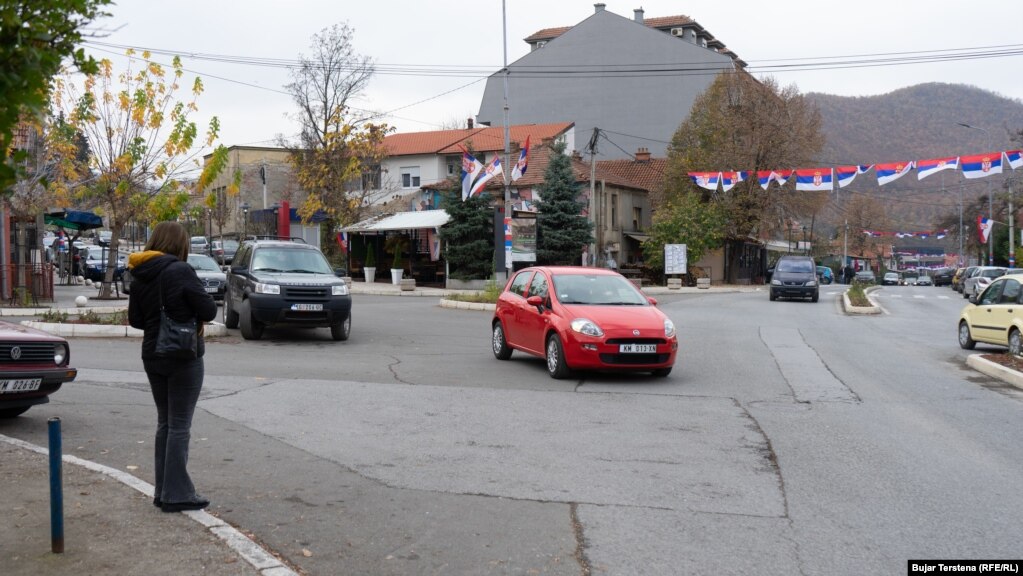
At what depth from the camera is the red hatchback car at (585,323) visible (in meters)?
11.7

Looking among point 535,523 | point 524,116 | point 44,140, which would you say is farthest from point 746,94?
point 535,523

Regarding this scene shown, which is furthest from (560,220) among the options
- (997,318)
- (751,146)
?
(997,318)

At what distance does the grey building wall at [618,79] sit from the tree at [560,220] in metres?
23.6

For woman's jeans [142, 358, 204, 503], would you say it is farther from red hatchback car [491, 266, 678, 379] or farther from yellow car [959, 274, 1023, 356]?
yellow car [959, 274, 1023, 356]

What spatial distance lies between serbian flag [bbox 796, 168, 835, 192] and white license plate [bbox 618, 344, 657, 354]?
90.2 ft

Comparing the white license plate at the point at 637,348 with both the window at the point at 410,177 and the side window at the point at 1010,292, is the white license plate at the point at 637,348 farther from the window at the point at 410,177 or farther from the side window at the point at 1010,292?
the window at the point at 410,177

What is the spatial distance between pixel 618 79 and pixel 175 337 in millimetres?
62653

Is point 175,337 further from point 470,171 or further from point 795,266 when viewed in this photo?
point 795,266

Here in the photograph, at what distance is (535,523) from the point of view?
556 cm

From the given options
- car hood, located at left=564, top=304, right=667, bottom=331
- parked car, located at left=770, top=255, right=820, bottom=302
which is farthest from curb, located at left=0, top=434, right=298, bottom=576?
parked car, located at left=770, top=255, right=820, bottom=302

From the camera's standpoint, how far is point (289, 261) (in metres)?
17.1

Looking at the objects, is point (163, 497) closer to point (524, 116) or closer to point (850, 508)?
point (850, 508)

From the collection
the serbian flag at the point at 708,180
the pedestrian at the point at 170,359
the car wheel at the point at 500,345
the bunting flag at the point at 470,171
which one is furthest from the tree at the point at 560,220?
the pedestrian at the point at 170,359

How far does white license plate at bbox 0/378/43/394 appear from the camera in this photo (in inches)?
305
